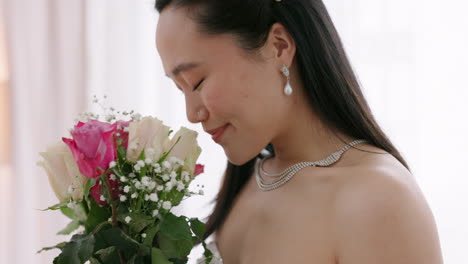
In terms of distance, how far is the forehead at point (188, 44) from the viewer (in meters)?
1.12

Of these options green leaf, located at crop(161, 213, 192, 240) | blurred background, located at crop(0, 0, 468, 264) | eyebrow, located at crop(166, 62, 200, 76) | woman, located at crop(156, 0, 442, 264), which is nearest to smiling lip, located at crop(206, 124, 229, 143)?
woman, located at crop(156, 0, 442, 264)

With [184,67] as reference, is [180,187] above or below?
below

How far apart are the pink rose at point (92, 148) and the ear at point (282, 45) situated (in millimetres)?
359

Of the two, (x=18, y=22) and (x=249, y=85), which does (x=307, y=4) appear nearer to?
(x=249, y=85)

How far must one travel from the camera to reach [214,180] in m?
2.39

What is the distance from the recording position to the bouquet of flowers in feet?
3.21

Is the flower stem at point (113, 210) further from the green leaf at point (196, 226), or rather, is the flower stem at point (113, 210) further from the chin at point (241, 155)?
the chin at point (241, 155)

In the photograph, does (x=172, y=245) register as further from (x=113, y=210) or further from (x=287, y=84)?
(x=287, y=84)

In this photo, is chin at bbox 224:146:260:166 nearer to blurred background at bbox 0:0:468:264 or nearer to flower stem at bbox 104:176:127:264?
flower stem at bbox 104:176:127:264

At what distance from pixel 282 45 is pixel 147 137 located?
0.33 metres

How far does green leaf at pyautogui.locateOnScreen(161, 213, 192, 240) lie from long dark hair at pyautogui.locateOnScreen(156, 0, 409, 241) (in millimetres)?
346

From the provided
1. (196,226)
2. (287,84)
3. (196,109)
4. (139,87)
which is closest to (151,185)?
(196,226)

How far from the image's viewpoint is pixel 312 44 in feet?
3.88

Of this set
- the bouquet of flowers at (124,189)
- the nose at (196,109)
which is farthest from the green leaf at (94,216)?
the nose at (196,109)
